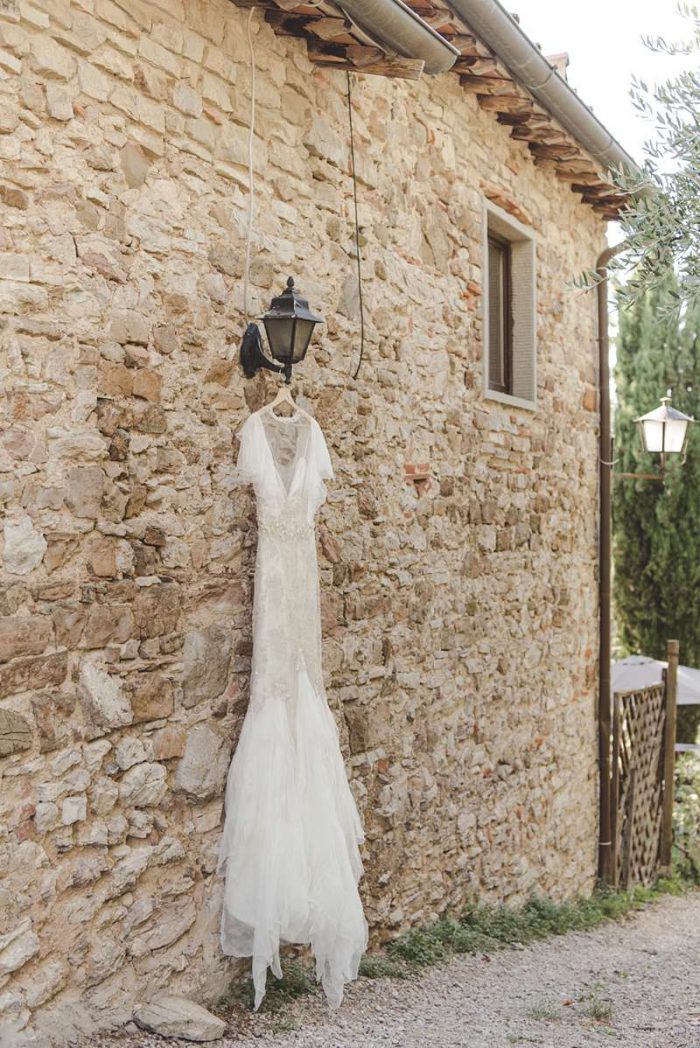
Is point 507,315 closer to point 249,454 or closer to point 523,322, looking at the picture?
point 523,322

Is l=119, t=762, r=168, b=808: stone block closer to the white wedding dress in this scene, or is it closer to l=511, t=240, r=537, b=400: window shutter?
the white wedding dress

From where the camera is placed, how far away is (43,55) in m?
3.13

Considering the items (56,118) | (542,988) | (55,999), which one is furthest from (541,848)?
(56,118)

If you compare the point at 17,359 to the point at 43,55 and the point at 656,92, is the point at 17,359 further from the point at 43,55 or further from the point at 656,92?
the point at 656,92

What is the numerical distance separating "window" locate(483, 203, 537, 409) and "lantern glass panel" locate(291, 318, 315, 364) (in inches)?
107

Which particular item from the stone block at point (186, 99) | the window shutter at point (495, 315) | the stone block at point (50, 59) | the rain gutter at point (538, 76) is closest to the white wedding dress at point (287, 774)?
the stone block at point (186, 99)

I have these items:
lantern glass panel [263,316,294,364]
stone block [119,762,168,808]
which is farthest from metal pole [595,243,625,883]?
stone block [119,762,168,808]

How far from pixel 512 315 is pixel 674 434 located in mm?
2949

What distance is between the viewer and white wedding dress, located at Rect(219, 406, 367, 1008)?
356 centimetres

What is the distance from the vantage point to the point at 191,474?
3.69 metres

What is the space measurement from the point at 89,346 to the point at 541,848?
→ 4.63 m

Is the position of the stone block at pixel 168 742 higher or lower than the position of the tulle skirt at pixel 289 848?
higher

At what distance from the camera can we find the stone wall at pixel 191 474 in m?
3.10

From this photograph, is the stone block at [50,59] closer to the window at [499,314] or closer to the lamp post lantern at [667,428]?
the window at [499,314]
